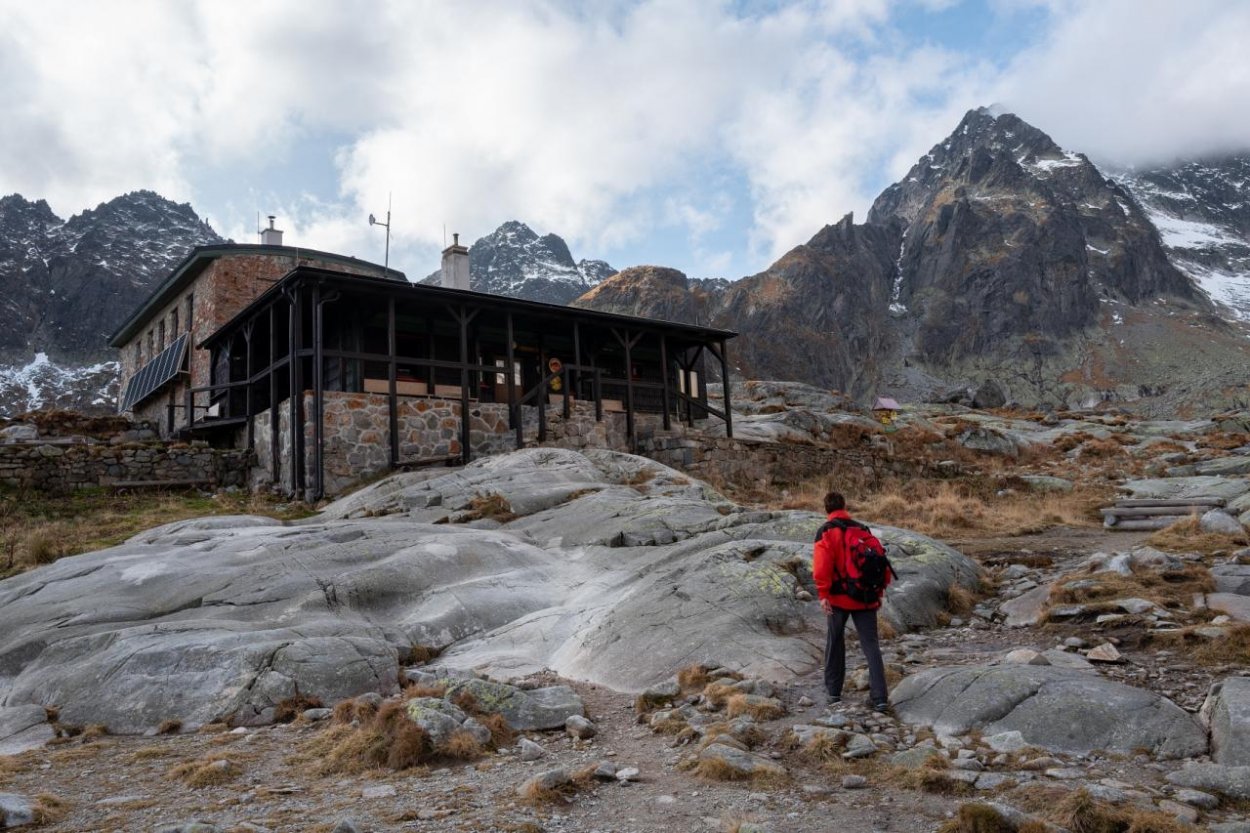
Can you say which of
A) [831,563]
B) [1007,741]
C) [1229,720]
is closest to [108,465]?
[831,563]

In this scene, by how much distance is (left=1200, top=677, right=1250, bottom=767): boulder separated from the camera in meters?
4.83

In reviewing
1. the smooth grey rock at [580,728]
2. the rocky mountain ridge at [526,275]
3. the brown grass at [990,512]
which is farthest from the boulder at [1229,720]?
the rocky mountain ridge at [526,275]

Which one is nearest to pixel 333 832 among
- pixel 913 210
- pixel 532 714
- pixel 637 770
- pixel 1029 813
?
pixel 637 770

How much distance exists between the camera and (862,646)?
6680mm

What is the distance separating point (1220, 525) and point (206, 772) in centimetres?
1420

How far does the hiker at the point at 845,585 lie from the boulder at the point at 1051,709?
462mm

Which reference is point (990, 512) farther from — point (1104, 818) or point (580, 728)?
point (1104, 818)

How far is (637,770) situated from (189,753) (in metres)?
3.71

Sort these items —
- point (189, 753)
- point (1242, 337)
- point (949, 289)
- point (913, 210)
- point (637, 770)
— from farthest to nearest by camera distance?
point (913, 210) < point (949, 289) < point (1242, 337) < point (189, 753) < point (637, 770)

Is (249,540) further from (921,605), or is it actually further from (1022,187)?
(1022,187)

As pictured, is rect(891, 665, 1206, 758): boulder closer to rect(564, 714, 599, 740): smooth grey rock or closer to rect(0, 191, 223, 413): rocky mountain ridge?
rect(564, 714, 599, 740): smooth grey rock

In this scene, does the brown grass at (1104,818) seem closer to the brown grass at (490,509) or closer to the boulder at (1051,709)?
the boulder at (1051,709)

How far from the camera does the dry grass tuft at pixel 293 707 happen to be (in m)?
7.41

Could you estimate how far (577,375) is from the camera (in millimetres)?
27938
